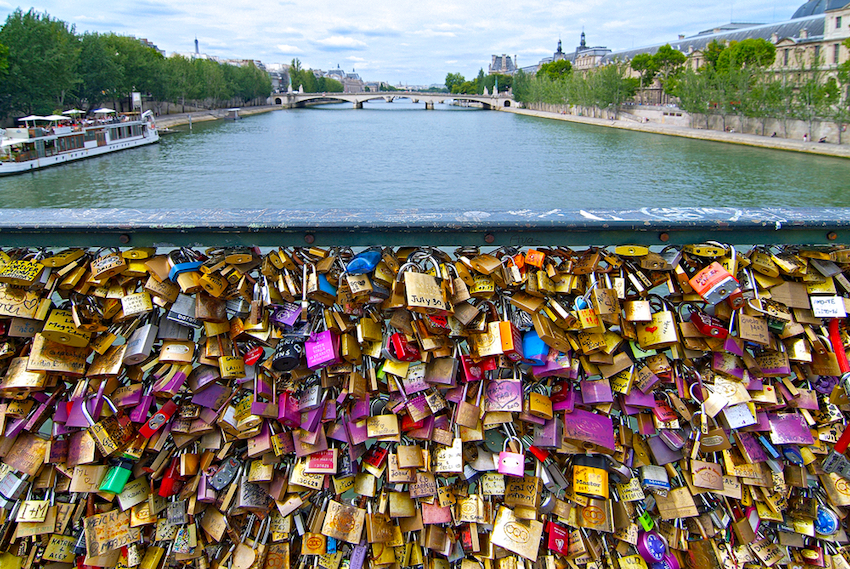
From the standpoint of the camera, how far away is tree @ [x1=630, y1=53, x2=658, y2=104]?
5589cm

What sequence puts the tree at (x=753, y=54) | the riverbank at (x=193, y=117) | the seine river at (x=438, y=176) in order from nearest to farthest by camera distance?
the seine river at (x=438, y=176) < the tree at (x=753, y=54) < the riverbank at (x=193, y=117)

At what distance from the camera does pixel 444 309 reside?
1438 millimetres

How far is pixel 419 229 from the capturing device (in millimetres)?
1386

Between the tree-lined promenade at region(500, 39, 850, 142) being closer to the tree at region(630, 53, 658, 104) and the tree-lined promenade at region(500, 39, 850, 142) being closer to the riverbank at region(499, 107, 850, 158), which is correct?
the tree at region(630, 53, 658, 104)

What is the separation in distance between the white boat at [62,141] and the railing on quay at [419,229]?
86.4 feet

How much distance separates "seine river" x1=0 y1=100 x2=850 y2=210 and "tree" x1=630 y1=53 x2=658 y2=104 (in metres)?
26.5

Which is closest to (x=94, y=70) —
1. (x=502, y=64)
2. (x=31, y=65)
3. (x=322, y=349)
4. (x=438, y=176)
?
(x=31, y=65)

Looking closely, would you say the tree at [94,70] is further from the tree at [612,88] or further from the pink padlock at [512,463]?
the pink padlock at [512,463]

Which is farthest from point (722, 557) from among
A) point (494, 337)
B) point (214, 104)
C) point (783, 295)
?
point (214, 104)

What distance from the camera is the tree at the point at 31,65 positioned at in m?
33.4

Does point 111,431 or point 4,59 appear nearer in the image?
point 111,431

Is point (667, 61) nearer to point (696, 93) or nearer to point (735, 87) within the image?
point (696, 93)

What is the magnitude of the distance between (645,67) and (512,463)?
63.4 metres

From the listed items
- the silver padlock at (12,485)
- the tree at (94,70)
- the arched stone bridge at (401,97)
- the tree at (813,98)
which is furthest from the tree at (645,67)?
the silver padlock at (12,485)
